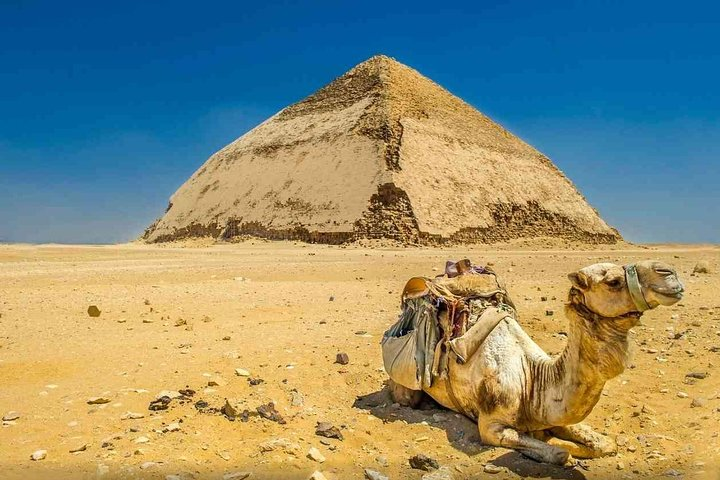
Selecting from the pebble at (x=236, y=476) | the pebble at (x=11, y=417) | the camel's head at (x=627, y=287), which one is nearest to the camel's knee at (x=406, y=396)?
the pebble at (x=236, y=476)

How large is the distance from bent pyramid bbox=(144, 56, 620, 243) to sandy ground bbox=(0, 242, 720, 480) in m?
27.0

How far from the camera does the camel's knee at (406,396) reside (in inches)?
164

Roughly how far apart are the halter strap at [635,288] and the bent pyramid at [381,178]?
31.3 meters

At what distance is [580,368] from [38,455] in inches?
113

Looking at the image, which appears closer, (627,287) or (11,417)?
(627,287)

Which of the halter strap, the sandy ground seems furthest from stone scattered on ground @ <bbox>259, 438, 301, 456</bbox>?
the halter strap

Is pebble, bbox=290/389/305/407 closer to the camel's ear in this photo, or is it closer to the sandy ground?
the sandy ground

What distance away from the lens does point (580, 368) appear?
3012 millimetres

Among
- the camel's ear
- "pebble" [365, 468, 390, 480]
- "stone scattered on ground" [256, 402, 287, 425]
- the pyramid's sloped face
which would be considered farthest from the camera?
the pyramid's sloped face

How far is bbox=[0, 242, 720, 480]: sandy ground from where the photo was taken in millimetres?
3234

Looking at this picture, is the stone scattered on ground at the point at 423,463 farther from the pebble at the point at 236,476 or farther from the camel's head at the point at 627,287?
the camel's head at the point at 627,287

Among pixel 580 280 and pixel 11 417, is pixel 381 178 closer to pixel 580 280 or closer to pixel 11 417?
pixel 11 417

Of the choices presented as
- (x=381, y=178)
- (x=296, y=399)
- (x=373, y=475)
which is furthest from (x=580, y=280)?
(x=381, y=178)

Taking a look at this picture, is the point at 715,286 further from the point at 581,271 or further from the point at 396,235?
the point at 396,235
